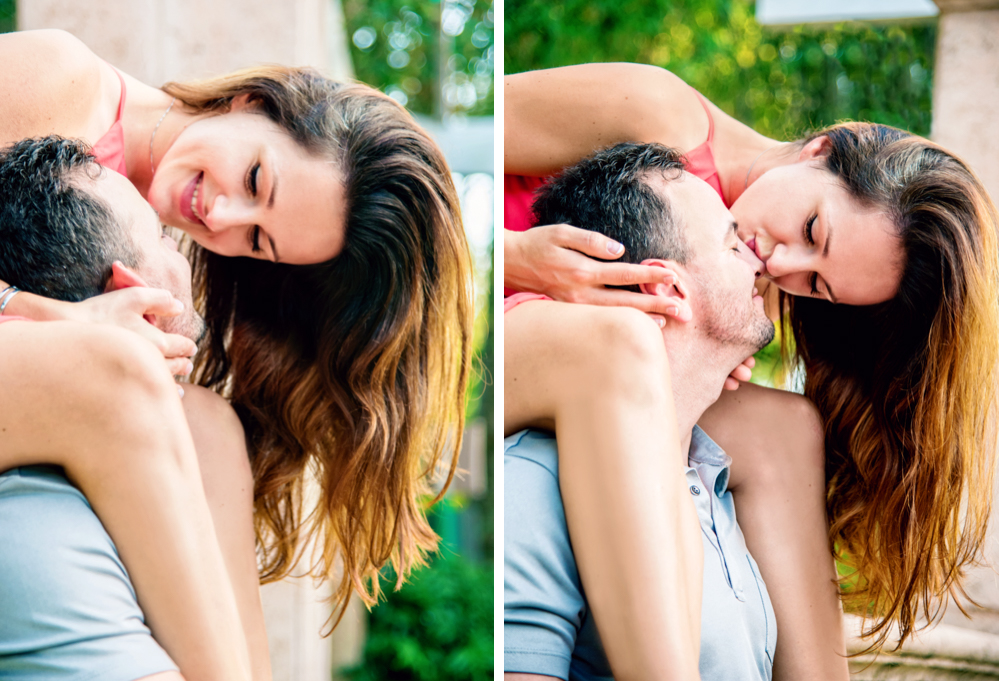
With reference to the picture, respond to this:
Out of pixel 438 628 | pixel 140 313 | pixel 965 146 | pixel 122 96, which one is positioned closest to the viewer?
pixel 140 313

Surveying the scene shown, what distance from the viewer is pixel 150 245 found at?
4.17 feet

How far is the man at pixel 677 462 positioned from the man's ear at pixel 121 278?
1.93 feet

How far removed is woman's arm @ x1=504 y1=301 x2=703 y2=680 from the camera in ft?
4.11

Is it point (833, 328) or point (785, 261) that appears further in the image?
point (833, 328)

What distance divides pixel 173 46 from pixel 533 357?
0.78 meters

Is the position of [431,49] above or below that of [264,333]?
above

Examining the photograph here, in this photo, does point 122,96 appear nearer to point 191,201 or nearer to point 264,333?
point 191,201

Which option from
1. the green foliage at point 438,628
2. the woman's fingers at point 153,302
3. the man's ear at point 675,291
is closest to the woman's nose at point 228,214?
the woman's fingers at point 153,302

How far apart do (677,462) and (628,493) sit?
101 mm

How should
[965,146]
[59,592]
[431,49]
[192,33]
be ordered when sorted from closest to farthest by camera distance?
[59,592] < [192,33] < [965,146] < [431,49]

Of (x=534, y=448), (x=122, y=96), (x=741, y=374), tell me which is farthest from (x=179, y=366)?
(x=741, y=374)

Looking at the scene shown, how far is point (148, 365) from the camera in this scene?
119cm

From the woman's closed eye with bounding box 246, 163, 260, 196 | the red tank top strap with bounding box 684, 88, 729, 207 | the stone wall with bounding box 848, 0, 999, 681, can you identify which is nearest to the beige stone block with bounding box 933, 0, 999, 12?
the stone wall with bounding box 848, 0, 999, 681

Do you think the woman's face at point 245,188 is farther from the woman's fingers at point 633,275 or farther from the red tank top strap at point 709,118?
the red tank top strap at point 709,118
